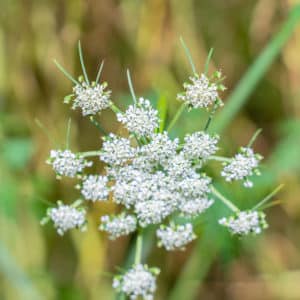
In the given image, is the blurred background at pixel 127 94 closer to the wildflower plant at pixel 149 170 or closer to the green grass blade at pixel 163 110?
the green grass blade at pixel 163 110

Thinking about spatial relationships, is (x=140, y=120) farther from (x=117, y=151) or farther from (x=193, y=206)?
(x=193, y=206)

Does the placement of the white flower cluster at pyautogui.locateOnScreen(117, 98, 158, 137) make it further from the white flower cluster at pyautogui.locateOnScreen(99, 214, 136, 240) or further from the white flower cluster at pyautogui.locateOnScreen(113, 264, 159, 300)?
the white flower cluster at pyautogui.locateOnScreen(113, 264, 159, 300)

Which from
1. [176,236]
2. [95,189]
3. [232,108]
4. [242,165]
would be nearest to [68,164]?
[95,189]

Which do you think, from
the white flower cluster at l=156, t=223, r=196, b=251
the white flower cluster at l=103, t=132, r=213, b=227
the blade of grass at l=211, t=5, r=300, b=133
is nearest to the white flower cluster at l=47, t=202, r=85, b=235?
the white flower cluster at l=103, t=132, r=213, b=227

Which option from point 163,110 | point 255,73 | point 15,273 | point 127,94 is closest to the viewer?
→ point 163,110

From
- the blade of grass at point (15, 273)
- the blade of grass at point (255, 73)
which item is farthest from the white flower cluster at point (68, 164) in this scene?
the blade of grass at point (15, 273)

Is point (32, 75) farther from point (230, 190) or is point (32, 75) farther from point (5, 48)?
point (230, 190)
